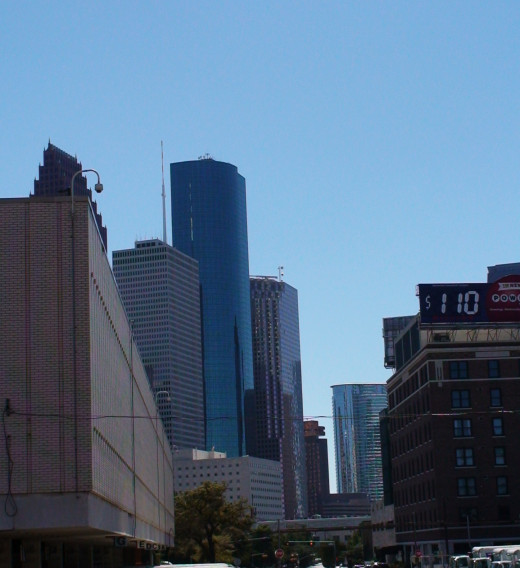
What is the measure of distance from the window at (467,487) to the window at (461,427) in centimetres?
409

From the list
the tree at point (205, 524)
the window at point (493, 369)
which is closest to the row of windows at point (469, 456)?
the window at point (493, 369)

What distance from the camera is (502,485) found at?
101938 millimetres

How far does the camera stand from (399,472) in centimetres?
12544

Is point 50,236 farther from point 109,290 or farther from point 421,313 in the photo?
point 421,313

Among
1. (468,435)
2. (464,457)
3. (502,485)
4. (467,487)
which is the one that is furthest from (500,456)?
(467,487)

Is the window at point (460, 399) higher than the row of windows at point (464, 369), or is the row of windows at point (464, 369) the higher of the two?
the row of windows at point (464, 369)

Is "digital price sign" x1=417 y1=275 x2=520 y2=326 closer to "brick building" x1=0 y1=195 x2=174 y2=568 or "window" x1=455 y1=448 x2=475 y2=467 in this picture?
"window" x1=455 y1=448 x2=475 y2=467

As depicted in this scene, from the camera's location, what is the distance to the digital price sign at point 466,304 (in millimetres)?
106062

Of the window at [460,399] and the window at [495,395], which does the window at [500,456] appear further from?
the window at [460,399]

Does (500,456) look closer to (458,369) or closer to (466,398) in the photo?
(466,398)

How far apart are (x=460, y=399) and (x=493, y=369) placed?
4287 mm

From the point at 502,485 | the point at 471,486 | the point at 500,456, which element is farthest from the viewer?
the point at 500,456

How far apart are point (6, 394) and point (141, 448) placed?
27.5 meters

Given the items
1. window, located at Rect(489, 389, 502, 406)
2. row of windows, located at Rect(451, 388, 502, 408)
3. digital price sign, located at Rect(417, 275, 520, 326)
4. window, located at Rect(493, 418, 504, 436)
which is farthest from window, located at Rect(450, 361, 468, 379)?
window, located at Rect(493, 418, 504, 436)
